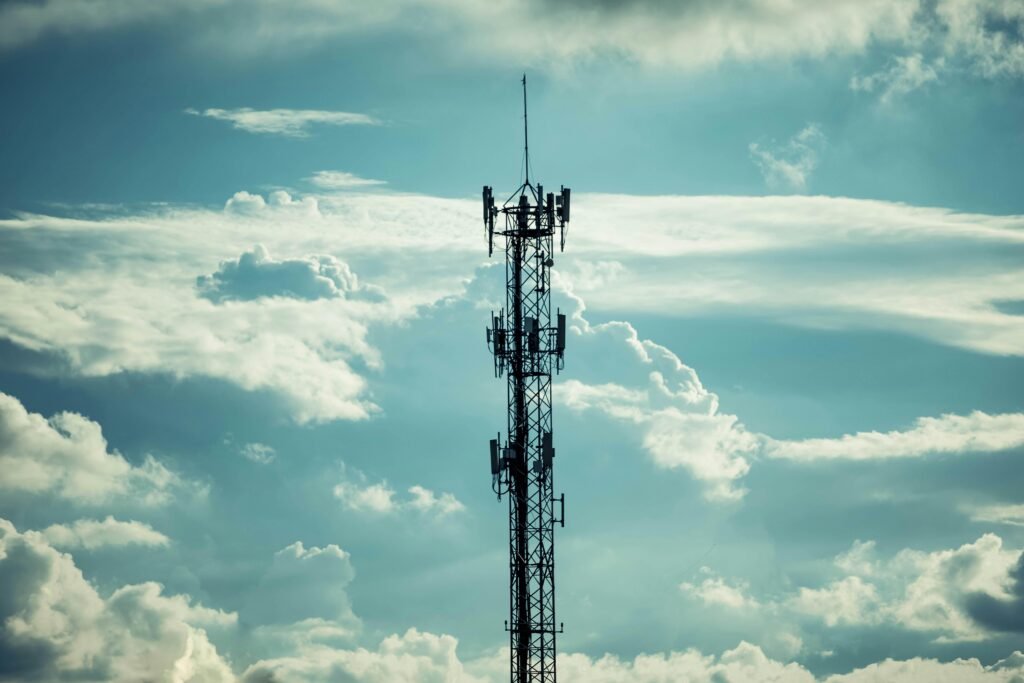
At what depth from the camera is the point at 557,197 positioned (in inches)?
6457

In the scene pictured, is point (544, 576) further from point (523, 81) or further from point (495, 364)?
→ point (523, 81)

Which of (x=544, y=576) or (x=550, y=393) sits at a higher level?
(x=550, y=393)

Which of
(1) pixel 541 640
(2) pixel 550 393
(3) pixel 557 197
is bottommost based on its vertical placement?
(1) pixel 541 640

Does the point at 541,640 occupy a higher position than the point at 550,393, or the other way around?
the point at 550,393

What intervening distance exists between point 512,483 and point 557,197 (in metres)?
18.1

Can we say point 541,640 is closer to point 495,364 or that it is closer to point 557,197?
point 495,364

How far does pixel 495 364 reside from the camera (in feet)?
537

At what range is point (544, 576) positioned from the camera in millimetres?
161250

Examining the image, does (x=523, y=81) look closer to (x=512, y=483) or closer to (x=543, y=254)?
(x=543, y=254)

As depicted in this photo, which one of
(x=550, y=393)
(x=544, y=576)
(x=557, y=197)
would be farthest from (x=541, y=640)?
(x=557, y=197)

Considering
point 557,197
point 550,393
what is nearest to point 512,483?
point 550,393

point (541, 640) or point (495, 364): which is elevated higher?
point (495, 364)

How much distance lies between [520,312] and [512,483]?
35.3 feet

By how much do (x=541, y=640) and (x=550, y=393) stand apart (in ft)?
50.3
